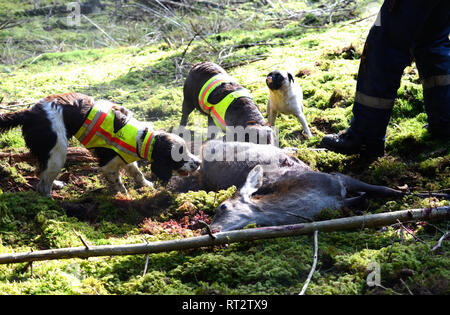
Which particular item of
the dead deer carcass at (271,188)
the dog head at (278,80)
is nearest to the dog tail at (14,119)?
the dead deer carcass at (271,188)

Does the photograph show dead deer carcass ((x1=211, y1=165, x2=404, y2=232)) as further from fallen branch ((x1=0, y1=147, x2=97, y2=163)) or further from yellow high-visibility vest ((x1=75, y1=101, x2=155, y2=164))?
fallen branch ((x1=0, y1=147, x2=97, y2=163))

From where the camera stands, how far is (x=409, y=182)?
16.5 feet

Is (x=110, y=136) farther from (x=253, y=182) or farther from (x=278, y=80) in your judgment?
(x=278, y=80)

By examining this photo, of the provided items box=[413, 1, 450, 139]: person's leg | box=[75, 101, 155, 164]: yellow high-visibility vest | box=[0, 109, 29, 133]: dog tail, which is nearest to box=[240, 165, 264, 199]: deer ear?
box=[75, 101, 155, 164]: yellow high-visibility vest

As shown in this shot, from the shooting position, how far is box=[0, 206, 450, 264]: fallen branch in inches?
144

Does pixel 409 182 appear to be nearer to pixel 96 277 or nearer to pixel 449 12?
pixel 449 12

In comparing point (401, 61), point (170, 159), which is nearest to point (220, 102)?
point (170, 159)

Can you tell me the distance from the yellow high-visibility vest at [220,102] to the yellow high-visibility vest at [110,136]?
1460 mm

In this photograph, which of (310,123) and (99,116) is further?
(310,123)

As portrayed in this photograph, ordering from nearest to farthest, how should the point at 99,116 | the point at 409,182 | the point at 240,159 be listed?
1. the point at 409,182
2. the point at 240,159
3. the point at 99,116

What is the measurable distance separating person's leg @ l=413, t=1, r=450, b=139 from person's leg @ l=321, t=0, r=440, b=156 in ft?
1.02

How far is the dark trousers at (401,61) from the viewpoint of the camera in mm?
4852
